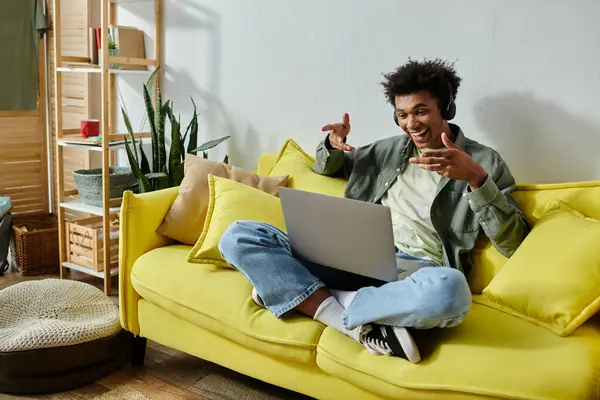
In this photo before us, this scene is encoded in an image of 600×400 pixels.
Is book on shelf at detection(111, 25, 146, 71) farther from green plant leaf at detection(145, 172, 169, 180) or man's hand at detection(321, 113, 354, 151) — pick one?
man's hand at detection(321, 113, 354, 151)

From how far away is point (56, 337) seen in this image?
6.87 feet

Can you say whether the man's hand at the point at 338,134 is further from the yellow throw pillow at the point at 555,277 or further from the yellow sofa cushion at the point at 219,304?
the yellow throw pillow at the point at 555,277

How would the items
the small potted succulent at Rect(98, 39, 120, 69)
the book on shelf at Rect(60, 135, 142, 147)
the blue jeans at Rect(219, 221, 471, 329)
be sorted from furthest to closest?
the small potted succulent at Rect(98, 39, 120, 69) → the book on shelf at Rect(60, 135, 142, 147) → the blue jeans at Rect(219, 221, 471, 329)

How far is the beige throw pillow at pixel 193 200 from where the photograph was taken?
7.62 ft

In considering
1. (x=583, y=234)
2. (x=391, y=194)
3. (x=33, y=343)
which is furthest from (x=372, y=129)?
(x=33, y=343)

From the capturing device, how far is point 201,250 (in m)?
2.11

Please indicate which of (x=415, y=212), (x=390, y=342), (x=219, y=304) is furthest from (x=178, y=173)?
(x=390, y=342)

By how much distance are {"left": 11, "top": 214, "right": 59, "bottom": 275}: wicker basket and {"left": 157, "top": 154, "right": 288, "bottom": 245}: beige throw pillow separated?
4.50 ft

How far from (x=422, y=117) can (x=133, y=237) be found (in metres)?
1.11

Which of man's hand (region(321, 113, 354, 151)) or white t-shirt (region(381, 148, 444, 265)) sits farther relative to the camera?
man's hand (region(321, 113, 354, 151))

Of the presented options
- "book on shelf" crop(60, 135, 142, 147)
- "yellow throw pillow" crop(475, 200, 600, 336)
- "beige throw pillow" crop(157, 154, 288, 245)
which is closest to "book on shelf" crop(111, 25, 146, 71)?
"book on shelf" crop(60, 135, 142, 147)

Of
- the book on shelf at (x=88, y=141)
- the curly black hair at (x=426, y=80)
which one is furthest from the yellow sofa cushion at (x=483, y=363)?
the book on shelf at (x=88, y=141)

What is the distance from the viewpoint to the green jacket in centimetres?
187

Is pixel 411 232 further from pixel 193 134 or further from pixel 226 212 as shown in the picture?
pixel 193 134
